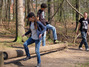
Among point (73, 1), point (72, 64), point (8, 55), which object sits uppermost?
point (73, 1)

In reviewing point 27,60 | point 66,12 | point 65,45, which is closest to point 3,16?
point 66,12

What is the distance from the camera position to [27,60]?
20.4ft

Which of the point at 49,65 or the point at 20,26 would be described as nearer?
the point at 49,65

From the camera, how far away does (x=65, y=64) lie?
5961 millimetres

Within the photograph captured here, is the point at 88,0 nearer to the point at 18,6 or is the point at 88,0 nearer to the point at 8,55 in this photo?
the point at 18,6

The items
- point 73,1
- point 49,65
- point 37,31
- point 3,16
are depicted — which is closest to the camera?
point 37,31

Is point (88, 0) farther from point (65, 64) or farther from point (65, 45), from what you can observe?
point (65, 64)

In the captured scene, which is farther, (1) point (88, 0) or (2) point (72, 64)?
(1) point (88, 0)

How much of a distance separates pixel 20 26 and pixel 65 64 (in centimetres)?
526

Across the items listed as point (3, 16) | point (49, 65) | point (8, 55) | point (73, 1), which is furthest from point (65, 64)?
point (3, 16)

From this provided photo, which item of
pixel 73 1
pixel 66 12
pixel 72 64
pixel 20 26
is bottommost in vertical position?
pixel 72 64

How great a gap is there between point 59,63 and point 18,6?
5.59 m

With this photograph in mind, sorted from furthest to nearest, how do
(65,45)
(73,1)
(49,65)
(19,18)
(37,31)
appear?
(73,1), (19,18), (65,45), (49,65), (37,31)

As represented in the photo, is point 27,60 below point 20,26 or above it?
below
